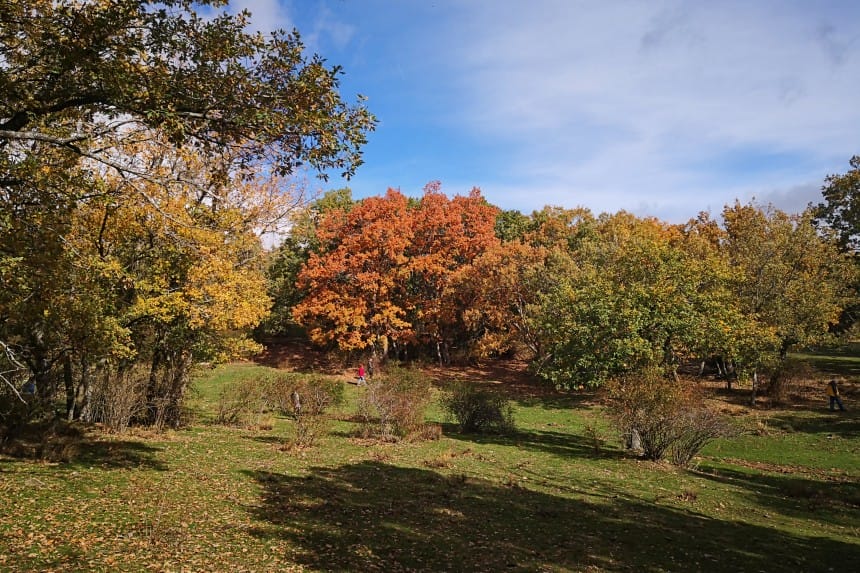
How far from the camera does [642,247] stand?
2642 centimetres

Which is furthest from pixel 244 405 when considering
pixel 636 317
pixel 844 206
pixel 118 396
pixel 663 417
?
pixel 844 206

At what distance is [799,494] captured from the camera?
15.1 metres

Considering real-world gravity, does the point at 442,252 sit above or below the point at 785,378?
above

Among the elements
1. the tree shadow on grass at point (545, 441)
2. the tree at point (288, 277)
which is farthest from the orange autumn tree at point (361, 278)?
the tree shadow on grass at point (545, 441)

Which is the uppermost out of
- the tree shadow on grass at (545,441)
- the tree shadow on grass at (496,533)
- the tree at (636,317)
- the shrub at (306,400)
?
the tree at (636,317)

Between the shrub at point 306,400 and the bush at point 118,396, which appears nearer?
the bush at point 118,396

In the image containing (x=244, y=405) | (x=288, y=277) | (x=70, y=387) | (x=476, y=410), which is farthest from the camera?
(x=288, y=277)

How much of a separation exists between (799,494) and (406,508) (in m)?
11.5

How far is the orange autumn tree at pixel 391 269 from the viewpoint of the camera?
1692 inches

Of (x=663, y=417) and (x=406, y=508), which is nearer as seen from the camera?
(x=406, y=508)

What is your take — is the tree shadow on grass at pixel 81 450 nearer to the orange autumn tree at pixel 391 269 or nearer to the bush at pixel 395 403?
the bush at pixel 395 403

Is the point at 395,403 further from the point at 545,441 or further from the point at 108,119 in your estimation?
the point at 108,119

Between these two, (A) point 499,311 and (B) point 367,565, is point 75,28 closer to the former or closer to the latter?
(B) point 367,565

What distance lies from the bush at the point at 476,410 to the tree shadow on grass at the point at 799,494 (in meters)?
8.26
